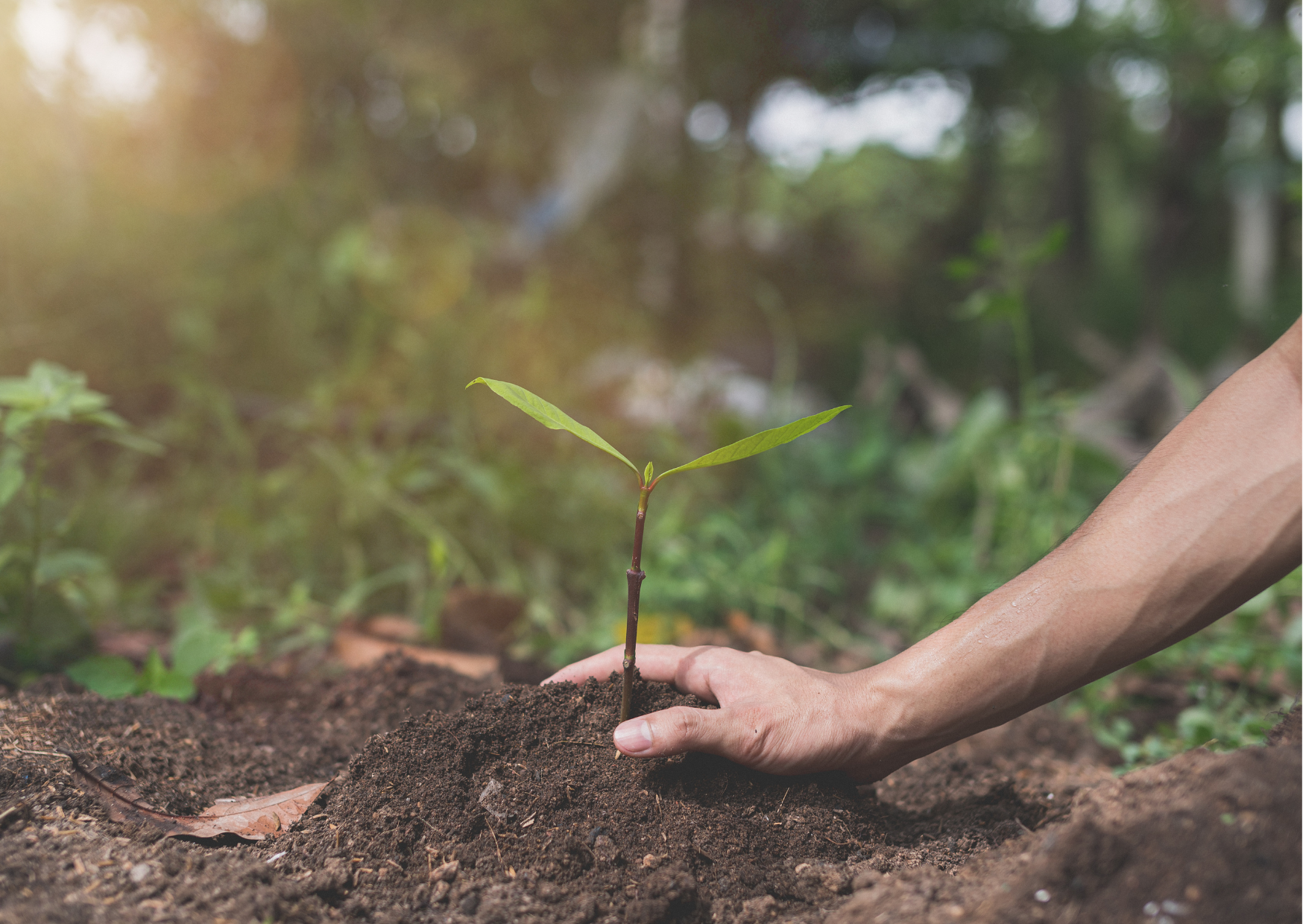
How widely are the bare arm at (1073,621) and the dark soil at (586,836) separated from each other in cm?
9

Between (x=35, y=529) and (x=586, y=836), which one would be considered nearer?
(x=586, y=836)

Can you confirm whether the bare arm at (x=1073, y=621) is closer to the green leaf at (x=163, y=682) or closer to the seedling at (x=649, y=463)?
the seedling at (x=649, y=463)

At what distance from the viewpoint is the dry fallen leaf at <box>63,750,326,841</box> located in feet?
3.45

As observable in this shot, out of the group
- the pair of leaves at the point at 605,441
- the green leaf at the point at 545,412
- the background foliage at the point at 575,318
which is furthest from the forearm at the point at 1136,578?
the background foliage at the point at 575,318

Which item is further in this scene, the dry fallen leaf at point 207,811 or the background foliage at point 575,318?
the background foliage at point 575,318

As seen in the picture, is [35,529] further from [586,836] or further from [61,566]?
[586,836]

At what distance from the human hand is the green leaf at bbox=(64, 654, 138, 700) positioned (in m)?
1.05

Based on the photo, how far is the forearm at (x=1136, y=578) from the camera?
946 millimetres

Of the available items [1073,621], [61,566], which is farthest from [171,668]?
[1073,621]

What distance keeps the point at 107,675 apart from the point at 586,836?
1.10 m

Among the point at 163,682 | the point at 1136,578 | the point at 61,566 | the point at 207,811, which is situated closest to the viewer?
the point at 1136,578

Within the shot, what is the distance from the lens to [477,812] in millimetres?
1045

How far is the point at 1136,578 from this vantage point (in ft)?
3.26

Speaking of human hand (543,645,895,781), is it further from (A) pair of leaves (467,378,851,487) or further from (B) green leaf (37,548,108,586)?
(B) green leaf (37,548,108,586)
